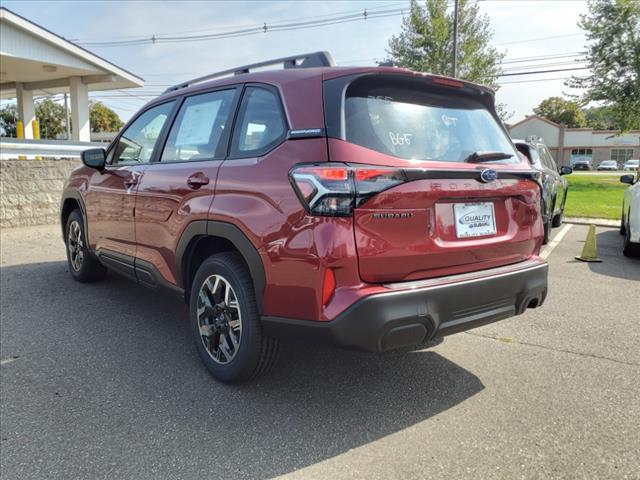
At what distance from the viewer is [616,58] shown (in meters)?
25.7

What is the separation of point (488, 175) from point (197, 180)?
5.86ft

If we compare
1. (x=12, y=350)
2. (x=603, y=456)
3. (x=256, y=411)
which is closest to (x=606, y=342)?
(x=603, y=456)

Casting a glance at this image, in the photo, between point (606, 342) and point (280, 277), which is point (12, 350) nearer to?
point (280, 277)

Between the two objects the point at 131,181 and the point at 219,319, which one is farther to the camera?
the point at 131,181

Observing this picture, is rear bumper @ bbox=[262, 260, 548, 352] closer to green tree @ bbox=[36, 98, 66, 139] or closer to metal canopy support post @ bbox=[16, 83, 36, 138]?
metal canopy support post @ bbox=[16, 83, 36, 138]

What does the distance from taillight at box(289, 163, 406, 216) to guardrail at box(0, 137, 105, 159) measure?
10432 mm

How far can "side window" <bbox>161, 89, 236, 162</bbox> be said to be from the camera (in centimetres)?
334

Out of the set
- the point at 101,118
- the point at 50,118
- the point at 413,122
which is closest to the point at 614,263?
the point at 413,122

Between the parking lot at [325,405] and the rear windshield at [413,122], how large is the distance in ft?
4.78

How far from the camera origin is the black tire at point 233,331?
2.92 meters

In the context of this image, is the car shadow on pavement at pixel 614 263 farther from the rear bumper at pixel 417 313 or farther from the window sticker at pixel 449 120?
the window sticker at pixel 449 120

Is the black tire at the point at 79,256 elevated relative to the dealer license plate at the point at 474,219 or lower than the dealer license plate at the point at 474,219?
lower

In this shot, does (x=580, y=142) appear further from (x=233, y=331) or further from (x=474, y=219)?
(x=233, y=331)

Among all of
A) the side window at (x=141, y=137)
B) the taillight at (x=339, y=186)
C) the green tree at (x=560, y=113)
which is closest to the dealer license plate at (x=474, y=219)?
the taillight at (x=339, y=186)
